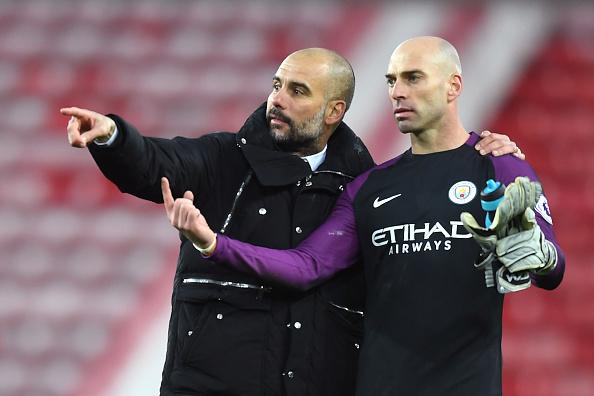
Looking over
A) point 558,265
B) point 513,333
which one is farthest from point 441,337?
point 513,333

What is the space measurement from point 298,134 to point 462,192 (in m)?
0.34

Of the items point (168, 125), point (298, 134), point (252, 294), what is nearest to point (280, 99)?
point (298, 134)

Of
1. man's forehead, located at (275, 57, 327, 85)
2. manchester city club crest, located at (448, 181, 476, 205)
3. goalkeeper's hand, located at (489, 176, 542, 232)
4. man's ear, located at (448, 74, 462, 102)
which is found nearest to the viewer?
goalkeeper's hand, located at (489, 176, 542, 232)

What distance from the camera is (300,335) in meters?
2.18

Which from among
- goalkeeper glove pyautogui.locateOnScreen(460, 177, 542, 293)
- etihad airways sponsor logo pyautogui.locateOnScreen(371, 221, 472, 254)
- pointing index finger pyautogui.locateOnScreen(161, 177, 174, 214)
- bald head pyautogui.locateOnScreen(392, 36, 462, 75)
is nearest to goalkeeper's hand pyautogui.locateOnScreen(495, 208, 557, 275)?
goalkeeper glove pyautogui.locateOnScreen(460, 177, 542, 293)

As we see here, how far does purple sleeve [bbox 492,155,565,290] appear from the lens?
1.98 metres

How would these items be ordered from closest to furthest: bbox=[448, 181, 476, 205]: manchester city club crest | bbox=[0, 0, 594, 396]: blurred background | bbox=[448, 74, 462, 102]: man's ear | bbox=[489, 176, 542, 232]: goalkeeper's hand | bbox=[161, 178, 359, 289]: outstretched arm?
bbox=[489, 176, 542, 232]: goalkeeper's hand < bbox=[161, 178, 359, 289]: outstretched arm < bbox=[448, 181, 476, 205]: manchester city club crest < bbox=[448, 74, 462, 102]: man's ear < bbox=[0, 0, 594, 396]: blurred background

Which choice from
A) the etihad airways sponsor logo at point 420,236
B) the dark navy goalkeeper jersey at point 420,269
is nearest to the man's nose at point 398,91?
the dark navy goalkeeper jersey at point 420,269

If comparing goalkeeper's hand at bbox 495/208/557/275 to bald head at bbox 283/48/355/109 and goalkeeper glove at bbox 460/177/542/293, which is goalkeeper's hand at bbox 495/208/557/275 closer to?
goalkeeper glove at bbox 460/177/542/293

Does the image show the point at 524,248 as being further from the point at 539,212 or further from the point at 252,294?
the point at 252,294

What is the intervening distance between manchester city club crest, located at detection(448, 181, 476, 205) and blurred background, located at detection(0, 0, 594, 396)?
70.7 inches

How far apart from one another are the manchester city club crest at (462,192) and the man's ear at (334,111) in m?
0.32

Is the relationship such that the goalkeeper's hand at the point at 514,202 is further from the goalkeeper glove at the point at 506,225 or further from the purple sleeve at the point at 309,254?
the purple sleeve at the point at 309,254

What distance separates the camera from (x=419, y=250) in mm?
2074
